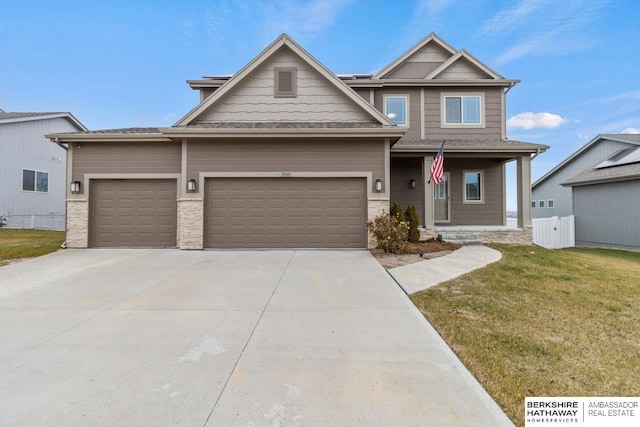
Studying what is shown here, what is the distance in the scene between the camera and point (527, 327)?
152 inches

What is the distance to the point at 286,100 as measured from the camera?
33.9ft

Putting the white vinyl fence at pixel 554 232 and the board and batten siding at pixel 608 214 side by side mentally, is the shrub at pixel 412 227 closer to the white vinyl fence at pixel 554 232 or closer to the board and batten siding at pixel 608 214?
the white vinyl fence at pixel 554 232

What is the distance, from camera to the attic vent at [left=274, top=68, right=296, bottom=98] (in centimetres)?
1030

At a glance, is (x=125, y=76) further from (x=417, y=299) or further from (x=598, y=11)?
(x=598, y=11)

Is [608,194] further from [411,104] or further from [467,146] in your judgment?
[411,104]

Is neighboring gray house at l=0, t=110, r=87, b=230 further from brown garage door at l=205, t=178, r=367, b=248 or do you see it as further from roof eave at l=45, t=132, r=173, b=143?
brown garage door at l=205, t=178, r=367, b=248

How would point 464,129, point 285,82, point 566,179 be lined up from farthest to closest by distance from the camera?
point 566,179
point 464,129
point 285,82

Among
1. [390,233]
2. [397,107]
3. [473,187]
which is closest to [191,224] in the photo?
[390,233]

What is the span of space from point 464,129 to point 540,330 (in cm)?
1066

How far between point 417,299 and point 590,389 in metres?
2.42

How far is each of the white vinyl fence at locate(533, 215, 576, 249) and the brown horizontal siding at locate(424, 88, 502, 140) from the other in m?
4.32

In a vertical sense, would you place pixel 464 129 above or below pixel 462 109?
below

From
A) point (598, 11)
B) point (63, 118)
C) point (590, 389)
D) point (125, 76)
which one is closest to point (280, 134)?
point (590, 389)

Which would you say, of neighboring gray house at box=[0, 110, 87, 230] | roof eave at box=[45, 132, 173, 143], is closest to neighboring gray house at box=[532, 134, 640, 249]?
roof eave at box=[45, 132, 173, 143]
